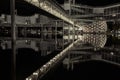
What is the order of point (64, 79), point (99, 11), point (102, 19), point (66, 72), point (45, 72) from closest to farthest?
point (64, 79), point (45, 72), point (66, 72), point (102, 19), point (99, 11)

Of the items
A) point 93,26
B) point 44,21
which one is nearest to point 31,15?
point 44,21

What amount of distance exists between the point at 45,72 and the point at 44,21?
1935 inches

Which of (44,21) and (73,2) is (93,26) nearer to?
(73,2)

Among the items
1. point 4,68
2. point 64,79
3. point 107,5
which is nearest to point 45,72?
point 64,79

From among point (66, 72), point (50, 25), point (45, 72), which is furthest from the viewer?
point (50, 25)

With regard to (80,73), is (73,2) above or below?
above

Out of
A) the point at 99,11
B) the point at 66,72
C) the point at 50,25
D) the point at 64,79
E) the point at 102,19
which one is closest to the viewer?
the point at 64,79

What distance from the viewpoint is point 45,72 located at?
670 centimetres

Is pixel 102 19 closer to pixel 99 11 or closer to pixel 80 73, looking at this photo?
pixel 99 11

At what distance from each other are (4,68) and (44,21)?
4878cm

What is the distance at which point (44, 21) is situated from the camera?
55.4 meters

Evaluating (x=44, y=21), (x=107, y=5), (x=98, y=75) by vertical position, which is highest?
(x=107, y=5)

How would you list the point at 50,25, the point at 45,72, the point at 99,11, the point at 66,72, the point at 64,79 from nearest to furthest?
the point at 64,79, the point at 45,72, the point at 66,72, the point at 50,25, the point at 99,11

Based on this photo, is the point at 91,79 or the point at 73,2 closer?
the point at 91,79
